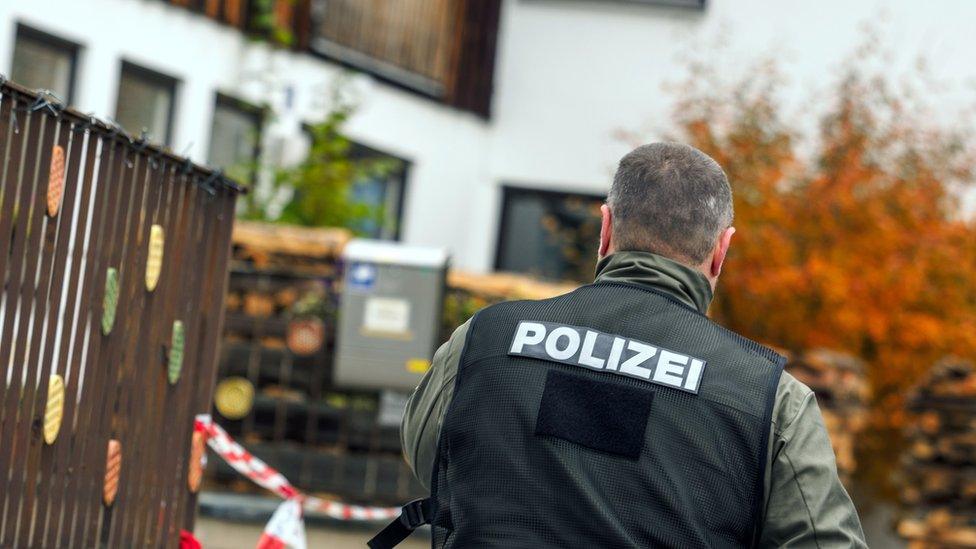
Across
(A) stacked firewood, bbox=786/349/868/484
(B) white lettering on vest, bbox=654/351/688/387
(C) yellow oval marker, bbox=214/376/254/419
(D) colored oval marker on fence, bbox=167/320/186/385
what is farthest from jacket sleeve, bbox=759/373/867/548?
(A) stacked firewood, bbox=786/349/868/484

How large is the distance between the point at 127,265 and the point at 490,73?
1299 centimetres

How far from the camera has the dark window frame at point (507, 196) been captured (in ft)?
57.7

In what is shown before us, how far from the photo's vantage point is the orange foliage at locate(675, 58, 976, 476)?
13.0 meters

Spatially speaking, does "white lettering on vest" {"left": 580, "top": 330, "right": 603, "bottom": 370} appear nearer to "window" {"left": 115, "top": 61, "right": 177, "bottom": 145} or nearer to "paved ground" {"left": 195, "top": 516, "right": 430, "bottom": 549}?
"paved ground" {"left": 195, "top": 516, "right": 430, "bottom": 549}

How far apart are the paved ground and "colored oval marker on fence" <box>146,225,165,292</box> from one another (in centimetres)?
471

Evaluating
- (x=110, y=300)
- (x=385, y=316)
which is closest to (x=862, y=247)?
(x=385, y=316)

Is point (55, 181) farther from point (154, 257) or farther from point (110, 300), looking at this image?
point (154, 257)

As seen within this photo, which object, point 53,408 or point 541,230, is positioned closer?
point 53,408

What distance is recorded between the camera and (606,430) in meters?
3.14

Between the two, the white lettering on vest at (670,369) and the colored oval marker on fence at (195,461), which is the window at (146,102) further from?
the white lettering on vest at (670,369)

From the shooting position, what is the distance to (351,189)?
15953mm

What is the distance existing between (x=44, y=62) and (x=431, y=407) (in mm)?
10190

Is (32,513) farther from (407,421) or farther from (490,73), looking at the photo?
(490,73)

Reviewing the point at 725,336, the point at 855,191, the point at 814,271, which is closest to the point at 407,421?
the point at 725,336
